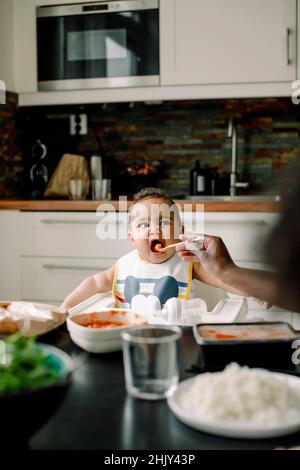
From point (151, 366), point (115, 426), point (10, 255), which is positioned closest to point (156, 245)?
point (151, 366)

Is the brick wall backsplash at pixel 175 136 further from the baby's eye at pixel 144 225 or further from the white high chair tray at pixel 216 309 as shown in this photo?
the white high chair tray at pixel 216 309

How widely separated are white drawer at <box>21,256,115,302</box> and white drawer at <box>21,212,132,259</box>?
0.04 m

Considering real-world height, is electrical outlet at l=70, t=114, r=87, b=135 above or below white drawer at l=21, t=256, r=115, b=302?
above

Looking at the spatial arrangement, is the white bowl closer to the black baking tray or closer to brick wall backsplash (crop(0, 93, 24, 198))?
the black baking tray

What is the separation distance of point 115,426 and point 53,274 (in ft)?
7.32

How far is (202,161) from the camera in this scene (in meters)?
3.38

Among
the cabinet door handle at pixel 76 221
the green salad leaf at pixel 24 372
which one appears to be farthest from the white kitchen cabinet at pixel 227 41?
the green salad leaf at pixel 24 372

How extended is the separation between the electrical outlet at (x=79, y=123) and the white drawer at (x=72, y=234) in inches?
Result: 30.1

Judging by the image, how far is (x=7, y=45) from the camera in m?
3.12

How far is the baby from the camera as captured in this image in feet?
6.12

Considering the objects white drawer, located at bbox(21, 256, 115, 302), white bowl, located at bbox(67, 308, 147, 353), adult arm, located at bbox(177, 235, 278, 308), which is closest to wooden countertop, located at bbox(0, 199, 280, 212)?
white drawer, located at bbox(21, 256, 115, 302)

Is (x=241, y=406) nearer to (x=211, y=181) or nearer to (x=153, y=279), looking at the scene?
(x=153, y=279)

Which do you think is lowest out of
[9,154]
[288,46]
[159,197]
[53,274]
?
[53,274]

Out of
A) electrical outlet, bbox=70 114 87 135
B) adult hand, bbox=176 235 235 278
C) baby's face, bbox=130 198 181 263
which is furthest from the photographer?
electrical outlet, bbox=70 114 87 135
